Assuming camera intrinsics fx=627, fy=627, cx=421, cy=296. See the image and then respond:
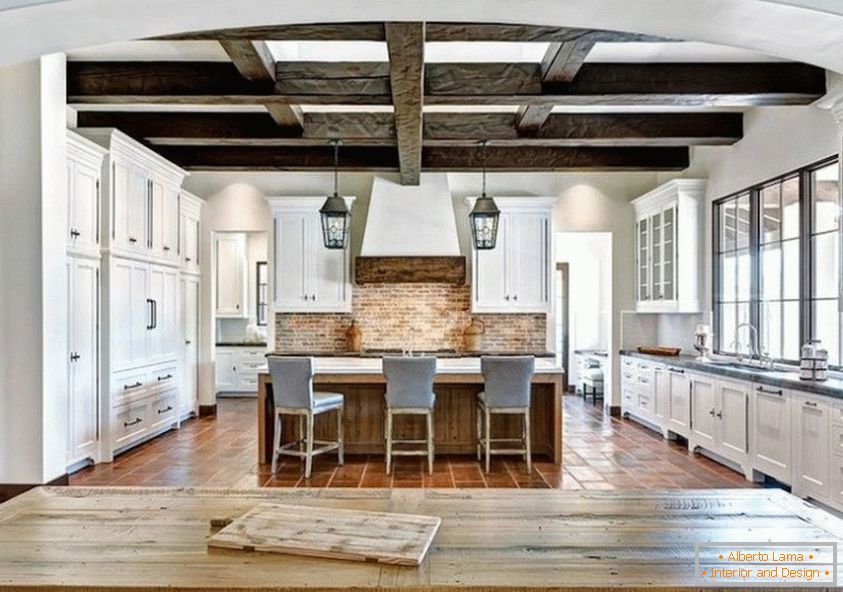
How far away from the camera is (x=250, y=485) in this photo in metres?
4.84

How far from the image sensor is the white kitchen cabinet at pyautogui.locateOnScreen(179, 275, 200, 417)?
24.3 feet

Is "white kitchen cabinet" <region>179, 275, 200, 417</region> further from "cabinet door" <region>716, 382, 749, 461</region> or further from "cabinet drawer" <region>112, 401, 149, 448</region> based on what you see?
"cabinet door" <region>716, 382, 749, 461</region>

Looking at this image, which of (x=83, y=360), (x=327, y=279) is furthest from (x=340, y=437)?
(x=327, y=279)

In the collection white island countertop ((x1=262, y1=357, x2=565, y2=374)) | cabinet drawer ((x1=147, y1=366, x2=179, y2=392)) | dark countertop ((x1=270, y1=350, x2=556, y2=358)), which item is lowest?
cabinet drawer ((x1=147, y1=366, x2=179, y2=392))

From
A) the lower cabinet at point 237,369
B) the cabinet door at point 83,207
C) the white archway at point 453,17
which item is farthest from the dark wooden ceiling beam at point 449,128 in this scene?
the lower cabinet at point 237,369

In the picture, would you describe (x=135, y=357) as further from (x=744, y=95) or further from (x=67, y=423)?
(x=744, y=95)

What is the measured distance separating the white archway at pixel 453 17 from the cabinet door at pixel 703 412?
373cm

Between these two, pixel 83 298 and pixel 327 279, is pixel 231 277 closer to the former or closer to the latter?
pixel 327 279

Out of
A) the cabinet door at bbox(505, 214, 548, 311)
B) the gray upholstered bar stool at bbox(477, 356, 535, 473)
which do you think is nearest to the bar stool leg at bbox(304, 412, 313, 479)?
the gray upholstered bar stool at bbox(477, 356, 535, 473)

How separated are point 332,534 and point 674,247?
6.41 meters

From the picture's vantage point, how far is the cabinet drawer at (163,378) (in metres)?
6.38

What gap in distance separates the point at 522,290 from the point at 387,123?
10.5 ft

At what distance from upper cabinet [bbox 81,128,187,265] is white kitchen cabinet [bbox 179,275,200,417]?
26.3 inches
